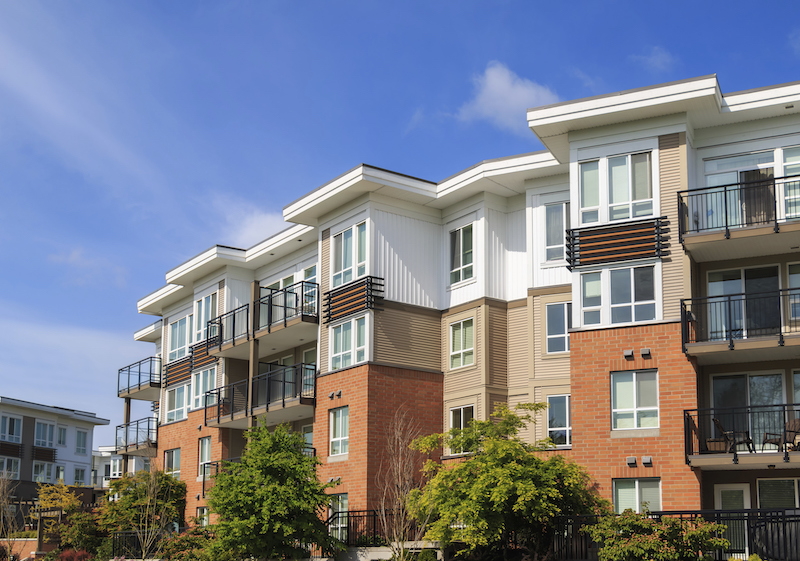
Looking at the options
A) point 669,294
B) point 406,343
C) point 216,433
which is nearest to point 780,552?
point 669,294

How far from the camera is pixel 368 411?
31016 millimetres

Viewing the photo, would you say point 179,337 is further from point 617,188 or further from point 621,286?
point 621,286

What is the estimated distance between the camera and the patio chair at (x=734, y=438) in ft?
77.8

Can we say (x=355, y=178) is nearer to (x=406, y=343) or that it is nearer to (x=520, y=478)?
(x=406, y=343)

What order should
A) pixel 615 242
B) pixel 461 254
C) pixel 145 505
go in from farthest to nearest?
pixel 145 505, pixel 461 254, pixel 615 242

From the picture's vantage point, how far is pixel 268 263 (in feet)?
139

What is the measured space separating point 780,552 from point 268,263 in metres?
26.5

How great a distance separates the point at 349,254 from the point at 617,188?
35.0 feet

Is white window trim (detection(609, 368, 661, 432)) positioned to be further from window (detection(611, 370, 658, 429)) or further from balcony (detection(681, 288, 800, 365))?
balcony (detection(681, 288, 800, 365))

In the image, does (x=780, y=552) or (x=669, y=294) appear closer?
(x=780, y=552)

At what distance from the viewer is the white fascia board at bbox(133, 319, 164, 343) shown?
53.3 m

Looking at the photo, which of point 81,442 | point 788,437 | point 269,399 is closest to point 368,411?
point 269,399

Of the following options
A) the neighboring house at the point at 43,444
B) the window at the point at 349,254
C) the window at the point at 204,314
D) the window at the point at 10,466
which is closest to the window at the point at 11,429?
the neighboring house at the point at 43,444

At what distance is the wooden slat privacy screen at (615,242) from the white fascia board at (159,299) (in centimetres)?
2537
